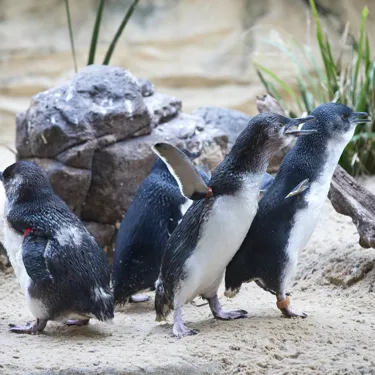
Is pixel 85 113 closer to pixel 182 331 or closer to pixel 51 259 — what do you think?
pixel 51 259

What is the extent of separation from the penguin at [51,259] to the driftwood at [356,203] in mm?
1216

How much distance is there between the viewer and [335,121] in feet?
10.0

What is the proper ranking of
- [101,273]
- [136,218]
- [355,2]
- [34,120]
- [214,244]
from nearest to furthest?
[214,244]
[101,273]
[136,218]
[34,120]
[355,2]

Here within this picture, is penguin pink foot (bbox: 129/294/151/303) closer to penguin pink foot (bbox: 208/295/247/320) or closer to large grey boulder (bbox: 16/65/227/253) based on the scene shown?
large grey boulder (bbox: 16/65/227/253)

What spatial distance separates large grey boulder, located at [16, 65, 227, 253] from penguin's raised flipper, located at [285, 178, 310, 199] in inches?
60.0

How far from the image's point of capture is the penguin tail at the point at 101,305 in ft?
9.71

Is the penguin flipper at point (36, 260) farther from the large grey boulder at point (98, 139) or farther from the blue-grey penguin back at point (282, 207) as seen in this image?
the large grey boulder at point (98, 139)

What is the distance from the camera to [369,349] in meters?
2.60

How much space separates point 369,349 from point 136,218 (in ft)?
4.72

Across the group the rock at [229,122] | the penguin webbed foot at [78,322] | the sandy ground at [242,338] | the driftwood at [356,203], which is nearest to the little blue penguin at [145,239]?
the sandy ground at [242,338]

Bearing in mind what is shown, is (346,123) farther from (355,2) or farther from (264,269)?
(355,2)

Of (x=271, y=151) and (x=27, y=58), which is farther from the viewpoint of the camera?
(x=27, y=58)

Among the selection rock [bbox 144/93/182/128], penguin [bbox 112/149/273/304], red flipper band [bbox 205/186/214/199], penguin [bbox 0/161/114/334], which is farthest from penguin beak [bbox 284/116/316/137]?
rock [bbox 144/93/182/128]

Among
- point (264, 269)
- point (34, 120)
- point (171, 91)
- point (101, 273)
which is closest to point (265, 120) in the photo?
point (264, 269)
